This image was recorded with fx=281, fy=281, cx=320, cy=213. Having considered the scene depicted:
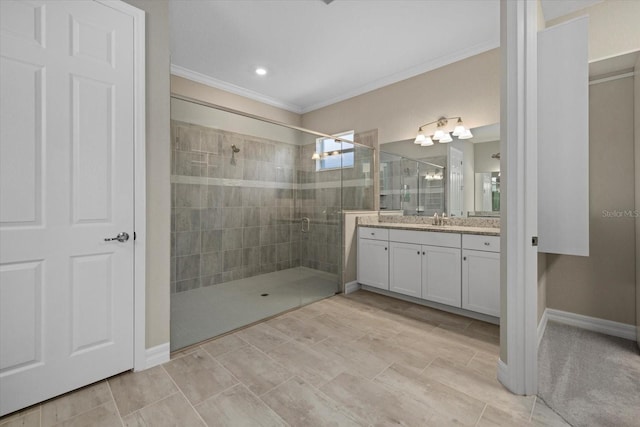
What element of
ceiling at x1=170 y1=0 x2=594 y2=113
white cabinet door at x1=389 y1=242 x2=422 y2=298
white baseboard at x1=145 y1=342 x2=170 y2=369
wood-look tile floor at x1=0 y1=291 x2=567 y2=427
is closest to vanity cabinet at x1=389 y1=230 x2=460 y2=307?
white cabinet door at x1=389 y1=242 x2=422 y2=298

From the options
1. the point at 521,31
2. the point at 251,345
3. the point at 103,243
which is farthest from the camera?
the point at 251,345

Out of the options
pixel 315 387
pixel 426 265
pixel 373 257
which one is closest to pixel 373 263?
pixel 373 257

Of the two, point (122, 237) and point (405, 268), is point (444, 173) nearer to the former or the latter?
point (405, 268)

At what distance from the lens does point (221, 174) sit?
2.72 m

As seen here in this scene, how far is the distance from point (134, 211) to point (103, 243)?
25cm

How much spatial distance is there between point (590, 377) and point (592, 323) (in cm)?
96

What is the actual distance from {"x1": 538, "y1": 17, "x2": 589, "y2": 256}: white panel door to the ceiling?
831mm

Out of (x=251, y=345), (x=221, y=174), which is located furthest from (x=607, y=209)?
(x=221, y=174)

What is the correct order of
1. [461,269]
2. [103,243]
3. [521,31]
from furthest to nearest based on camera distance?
[461,269]
[103,243]
[521,31]

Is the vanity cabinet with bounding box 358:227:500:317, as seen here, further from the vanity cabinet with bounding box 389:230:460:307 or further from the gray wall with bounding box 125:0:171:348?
the gray wall with bounding box 125:0:171:348

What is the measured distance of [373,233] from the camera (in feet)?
11.1

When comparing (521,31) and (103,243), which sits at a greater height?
(521,31)

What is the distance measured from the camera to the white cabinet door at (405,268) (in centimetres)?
298

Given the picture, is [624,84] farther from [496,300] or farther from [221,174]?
[221,174]
